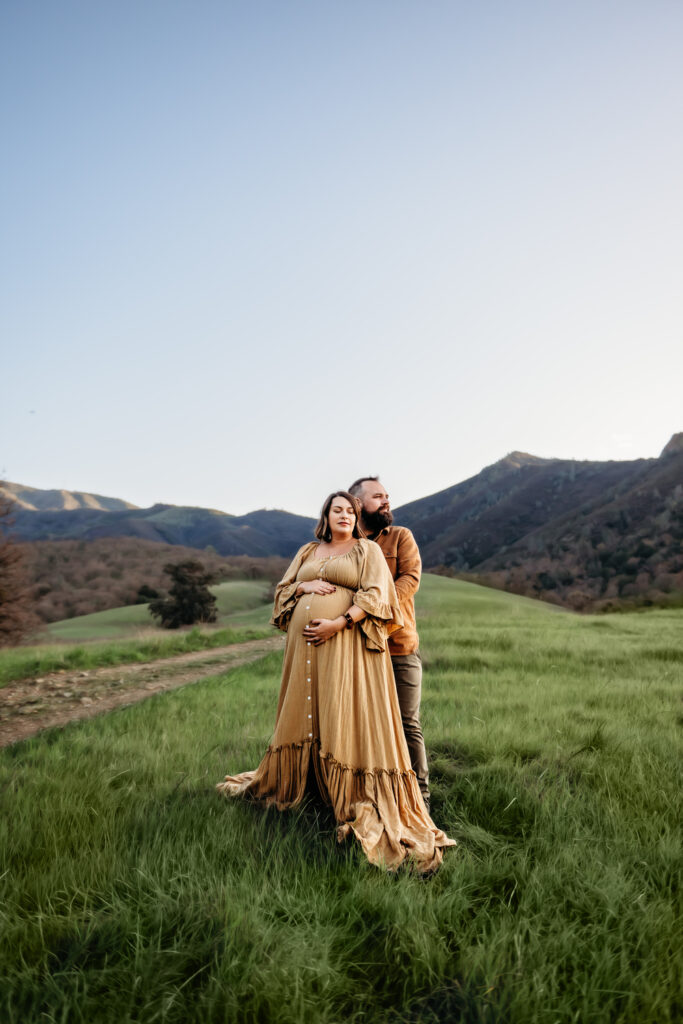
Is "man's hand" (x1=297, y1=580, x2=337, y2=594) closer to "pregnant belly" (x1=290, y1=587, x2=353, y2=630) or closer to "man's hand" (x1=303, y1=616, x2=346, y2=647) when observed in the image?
"pregnant belly" (x1=290, y1=587, x2=353, y2=630)

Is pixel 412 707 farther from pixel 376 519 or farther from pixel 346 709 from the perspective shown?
pixel 376 519

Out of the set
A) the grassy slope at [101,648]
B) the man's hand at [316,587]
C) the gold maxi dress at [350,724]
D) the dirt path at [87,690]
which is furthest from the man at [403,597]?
the grassy slope at [101,648]

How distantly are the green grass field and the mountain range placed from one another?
1626cm

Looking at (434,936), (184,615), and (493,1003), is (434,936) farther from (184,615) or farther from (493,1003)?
(184,615)

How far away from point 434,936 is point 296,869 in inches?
29.2

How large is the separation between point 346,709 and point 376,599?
72cm

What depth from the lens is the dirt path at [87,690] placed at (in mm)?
7441

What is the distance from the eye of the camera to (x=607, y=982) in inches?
82.9

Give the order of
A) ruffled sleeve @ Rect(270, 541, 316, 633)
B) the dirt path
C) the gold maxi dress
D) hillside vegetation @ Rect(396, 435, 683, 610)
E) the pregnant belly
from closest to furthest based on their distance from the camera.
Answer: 1. the gold maxi dress
2. the pregnant belly
3. ruffled sleeve @ Rect(270, 541, 316, 633)
4. the dirt path
5. hillside vegetation @ Rect(396, 435, 683, 610)

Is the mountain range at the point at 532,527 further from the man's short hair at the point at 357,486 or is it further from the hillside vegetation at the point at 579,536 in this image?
the man's short hair at the point at 357,486

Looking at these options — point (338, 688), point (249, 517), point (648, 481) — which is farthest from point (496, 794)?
point (249, 517)

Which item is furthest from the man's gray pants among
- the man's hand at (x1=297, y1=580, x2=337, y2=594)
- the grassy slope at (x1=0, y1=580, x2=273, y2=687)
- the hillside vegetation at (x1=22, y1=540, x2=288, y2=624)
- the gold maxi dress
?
the hillside vegetation at (x1=22, y1=540, x2=288, y2=624)

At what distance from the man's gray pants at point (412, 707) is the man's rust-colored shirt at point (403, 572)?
0.11 m

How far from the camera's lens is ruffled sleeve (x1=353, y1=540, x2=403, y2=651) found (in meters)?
3.51
